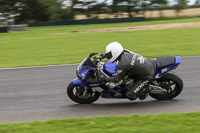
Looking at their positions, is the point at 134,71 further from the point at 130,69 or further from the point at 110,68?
the point at 110,68

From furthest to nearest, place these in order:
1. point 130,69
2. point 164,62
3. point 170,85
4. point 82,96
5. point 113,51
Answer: point 82,96, point 170,85, point 164,62, point 130,69, point 113,51

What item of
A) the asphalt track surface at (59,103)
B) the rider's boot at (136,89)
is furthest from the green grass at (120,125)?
the rider's boot at (136,89)

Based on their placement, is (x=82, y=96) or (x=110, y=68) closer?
(x=110, y=68)

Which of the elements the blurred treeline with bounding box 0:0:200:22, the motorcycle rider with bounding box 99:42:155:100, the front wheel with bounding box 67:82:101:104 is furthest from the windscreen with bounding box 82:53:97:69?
the blurred treeline with bounding box 0:0:200:22

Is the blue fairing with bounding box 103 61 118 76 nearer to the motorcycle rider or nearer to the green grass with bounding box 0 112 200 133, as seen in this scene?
the motorcycle rider

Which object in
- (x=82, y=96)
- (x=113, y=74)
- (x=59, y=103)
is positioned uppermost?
(x=113, y=74)

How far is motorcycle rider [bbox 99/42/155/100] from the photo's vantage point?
21.3 ft

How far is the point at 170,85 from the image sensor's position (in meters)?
7.00

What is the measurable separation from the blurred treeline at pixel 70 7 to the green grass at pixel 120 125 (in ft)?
158

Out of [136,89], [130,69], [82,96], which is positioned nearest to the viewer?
[130,69]

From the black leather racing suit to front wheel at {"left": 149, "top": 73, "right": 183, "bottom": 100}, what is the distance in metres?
0.37

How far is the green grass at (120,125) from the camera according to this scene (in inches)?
205

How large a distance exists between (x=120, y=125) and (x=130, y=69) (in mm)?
1486

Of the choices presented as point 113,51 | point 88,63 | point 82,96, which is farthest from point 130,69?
point 82,96
